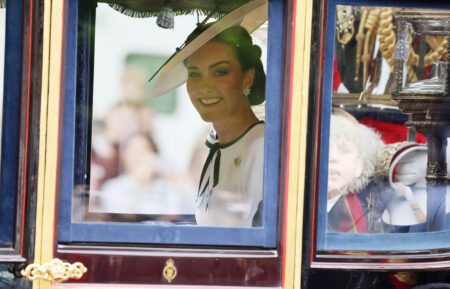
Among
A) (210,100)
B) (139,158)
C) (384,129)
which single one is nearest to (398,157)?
(384,129)

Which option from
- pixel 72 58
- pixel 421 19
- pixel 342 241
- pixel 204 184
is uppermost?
pixel 421 19

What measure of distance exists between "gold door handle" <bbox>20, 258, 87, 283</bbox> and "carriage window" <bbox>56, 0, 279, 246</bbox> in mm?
181

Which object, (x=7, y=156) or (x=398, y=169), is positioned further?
(x=398, y=169)

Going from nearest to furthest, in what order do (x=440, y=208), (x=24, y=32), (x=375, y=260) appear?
(x=24, y=32) → (x=375, y=260) → (x=440, y=208)

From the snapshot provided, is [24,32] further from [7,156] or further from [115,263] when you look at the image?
[115,263]

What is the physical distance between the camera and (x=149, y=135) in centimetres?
236

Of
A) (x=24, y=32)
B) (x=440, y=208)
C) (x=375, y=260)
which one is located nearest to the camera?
(x=24, y=32)

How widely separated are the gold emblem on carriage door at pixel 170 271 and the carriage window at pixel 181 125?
13cm

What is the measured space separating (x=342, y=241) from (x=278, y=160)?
389 mm

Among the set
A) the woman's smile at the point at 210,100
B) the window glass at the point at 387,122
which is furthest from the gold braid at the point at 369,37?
the woman's smile at the point at 210,100

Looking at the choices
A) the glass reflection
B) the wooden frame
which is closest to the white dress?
the glass reflection

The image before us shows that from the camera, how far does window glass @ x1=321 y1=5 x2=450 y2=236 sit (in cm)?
232

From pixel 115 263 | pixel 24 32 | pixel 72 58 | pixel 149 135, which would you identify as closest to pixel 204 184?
pixel 149 135

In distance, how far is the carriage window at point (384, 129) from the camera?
2311 mm
